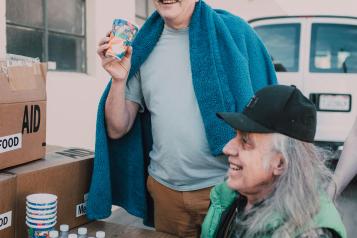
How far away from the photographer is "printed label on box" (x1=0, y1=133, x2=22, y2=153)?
1610 millimetres

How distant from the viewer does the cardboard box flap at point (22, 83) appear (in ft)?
5.24

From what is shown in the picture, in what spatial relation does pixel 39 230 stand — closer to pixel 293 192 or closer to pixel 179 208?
pixel 179 208

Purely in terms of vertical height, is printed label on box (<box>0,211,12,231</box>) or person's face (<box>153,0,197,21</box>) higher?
person's face (<box>153,0,197,21</box>)

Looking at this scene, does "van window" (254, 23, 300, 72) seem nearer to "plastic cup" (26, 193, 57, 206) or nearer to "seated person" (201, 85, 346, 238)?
"seated person" (201, 85, 346, 238)

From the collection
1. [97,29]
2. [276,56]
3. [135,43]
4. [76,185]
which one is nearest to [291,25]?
[276,56]

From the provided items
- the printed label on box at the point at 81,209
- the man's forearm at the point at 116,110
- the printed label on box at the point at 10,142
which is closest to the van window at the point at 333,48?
the man's forearm at the point at 116,110

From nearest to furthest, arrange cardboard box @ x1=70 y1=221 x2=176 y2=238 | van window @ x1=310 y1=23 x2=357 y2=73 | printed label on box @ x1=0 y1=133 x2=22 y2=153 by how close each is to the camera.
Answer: printed label on box @ x1=0 y1=133 x2=22 y2=153
cardboard box @ x1=70 y1=221 x2=176 y2=238
van window @ x1=310 y1=23 x2=357 y2=73

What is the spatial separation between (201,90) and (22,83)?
0.67m

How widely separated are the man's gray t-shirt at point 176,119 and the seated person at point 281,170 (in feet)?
1.57

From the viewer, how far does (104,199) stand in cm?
195

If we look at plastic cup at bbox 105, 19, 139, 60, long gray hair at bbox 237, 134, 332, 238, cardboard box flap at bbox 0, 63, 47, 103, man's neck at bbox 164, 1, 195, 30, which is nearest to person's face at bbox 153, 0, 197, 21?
man's neck at bbox 164, 1, 195, 30

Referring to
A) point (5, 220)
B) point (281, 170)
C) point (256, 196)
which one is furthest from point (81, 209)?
point (281, 170)

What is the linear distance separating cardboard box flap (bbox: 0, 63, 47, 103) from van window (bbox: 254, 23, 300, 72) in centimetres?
412

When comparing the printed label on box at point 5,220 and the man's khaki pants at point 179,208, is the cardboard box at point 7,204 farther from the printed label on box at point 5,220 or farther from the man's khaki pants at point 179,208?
the man's khaki pants at point 179,208
